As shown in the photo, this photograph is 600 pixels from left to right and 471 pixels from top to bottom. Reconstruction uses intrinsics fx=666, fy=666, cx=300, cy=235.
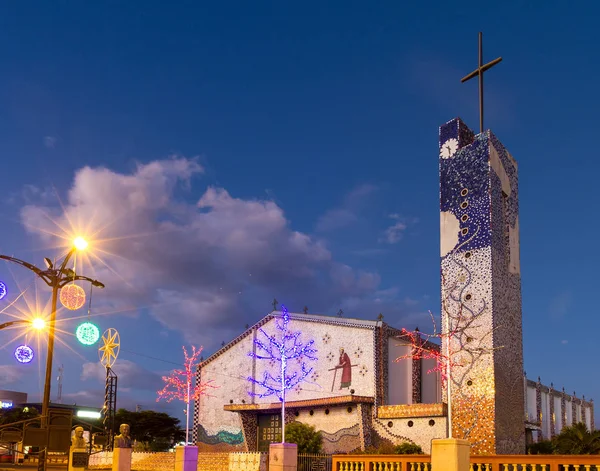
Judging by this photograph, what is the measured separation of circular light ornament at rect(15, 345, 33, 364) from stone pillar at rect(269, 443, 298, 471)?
10.2 metres

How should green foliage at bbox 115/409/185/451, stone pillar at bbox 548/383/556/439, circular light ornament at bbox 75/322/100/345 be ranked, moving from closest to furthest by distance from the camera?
circular light ornament at bbox 75/322/100/345
stone pillar at bbox 548/383/556/439
green foliage at bbox 115/409/185/451

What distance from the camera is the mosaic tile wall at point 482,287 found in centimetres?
3641

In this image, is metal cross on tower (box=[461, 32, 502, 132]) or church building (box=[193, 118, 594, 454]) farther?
metal cross on tower (box=[461, 32, 502, 132])

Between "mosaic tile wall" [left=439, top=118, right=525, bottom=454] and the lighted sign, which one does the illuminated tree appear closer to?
"mosaic tile wall" [left=439, top=118, right=525, bottom=454]

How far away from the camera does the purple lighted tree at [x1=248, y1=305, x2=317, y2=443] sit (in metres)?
48.2

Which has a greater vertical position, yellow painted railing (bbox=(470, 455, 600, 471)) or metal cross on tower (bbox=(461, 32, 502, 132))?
metal cross on tower (bbox=(461, 32, 502, 132))

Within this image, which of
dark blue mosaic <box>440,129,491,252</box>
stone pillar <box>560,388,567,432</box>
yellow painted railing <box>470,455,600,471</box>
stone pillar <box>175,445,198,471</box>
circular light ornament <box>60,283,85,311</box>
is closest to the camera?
yellow painted railing <box>470,455,600,471</box>

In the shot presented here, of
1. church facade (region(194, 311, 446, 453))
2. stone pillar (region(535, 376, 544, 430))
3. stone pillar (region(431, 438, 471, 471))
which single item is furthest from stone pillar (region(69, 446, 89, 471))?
stone pillar (region(535, 376, 544, 430))

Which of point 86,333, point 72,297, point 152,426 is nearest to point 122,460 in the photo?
point 86,333

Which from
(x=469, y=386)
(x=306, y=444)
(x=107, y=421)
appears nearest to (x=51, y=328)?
(x=469, y=386)

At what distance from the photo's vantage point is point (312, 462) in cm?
4031

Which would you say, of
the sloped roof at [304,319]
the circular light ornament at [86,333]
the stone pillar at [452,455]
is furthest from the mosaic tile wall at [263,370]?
the stone pillar at [452,455]

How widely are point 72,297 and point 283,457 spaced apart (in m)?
9.96

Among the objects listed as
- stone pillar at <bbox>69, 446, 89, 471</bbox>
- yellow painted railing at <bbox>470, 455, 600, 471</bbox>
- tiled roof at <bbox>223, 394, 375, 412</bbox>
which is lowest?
stone pillar at <bbox>69, 446, 89, 471</bbox>
